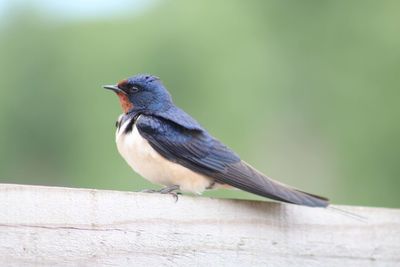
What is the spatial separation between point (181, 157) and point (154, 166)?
83mm

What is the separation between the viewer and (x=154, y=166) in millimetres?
2459

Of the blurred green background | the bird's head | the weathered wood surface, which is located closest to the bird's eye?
the bird's head

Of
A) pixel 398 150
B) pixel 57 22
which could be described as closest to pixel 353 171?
pixel 398 150

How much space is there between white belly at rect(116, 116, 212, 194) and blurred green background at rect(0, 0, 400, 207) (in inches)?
241

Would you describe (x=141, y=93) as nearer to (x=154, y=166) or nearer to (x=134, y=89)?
(x=134, y=89)

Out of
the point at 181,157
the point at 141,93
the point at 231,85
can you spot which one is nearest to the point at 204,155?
the point at 181,157

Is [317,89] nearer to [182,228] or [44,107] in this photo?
[44,107]

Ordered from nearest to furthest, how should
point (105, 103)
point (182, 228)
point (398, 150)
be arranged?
point (182, 228) < point (398, 150) < point (105, 103)

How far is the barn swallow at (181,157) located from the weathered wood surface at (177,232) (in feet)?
0.52

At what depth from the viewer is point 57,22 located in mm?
14367

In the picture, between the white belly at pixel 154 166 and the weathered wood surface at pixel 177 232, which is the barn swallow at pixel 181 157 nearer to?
the white belly at pixel 154 166

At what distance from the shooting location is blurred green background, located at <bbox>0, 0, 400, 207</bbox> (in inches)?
385

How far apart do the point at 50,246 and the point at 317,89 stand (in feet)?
32.3

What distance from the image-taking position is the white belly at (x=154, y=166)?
2.40 metres
